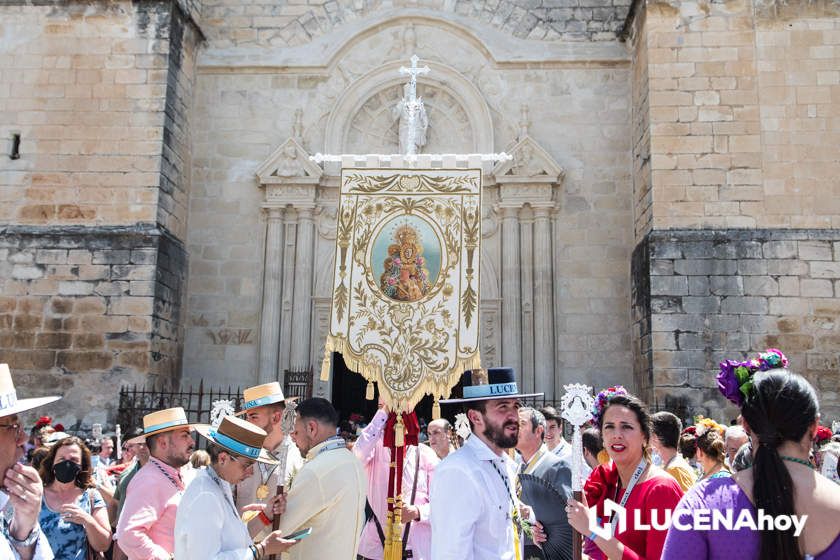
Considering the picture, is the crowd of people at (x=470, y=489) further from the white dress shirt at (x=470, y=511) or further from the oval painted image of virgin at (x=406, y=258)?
the oval painted image of virgin at (x=406, y=258)

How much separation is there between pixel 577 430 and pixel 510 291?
28.2 feet

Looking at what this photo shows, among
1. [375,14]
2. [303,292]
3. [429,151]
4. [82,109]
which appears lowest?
[303,292]

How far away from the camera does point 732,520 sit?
2047 mm

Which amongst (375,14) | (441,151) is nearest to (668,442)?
(441,151)

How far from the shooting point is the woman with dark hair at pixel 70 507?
13.0ft

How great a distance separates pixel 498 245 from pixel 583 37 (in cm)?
400

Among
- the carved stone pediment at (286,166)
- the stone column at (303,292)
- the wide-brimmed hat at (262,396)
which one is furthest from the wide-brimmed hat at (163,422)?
the carved stone pediment at (286,166)

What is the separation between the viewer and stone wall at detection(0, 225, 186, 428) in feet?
35.2

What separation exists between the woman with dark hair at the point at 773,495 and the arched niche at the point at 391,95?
Answer: 10602mm

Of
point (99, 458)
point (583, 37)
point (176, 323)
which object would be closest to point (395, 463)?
point (99, 458)

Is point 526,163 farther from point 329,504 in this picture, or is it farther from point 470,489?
point 470,489

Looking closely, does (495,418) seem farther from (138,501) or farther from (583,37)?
(583,37)

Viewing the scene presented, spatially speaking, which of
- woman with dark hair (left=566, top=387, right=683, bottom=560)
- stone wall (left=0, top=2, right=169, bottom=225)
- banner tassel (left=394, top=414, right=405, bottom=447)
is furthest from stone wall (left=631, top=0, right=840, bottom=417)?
stone wall (left=0, top=2, right=169, bottom=225)

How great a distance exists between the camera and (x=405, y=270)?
5.39 m
